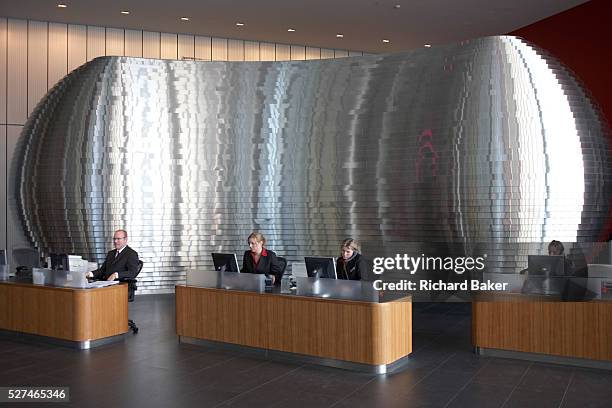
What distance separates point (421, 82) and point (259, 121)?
2.88 m

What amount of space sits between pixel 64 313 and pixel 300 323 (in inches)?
109

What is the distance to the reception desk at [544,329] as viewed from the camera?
20.0 ft

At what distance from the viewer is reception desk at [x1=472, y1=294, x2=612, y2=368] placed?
6086 mm

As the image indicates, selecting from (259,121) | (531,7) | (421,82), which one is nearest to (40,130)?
(259,121)

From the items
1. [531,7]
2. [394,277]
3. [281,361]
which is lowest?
[281,361]

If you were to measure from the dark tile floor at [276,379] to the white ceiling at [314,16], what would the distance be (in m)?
8.73

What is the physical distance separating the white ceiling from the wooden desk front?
806 centimetres

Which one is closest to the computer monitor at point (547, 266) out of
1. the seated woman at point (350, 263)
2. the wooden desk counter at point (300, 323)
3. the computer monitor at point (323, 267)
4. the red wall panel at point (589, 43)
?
the wooden desk counter at point (300, 323)

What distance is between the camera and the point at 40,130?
446 inches

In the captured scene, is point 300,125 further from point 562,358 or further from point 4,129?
point 4,129

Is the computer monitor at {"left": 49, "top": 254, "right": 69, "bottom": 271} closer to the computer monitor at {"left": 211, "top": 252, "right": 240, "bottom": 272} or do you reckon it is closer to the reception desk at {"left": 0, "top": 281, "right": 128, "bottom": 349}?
the reception desk at {"left": 0, "top": 281, "right": 128, "bottom": 349}

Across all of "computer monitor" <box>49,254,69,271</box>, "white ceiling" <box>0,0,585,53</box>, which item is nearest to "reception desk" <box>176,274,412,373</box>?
"computer monitor" <box>49,254,69,271</box>

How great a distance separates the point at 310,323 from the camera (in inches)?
251

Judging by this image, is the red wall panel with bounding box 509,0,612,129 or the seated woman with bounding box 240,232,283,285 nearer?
the seated woman with bounding box 240,232,283,285
